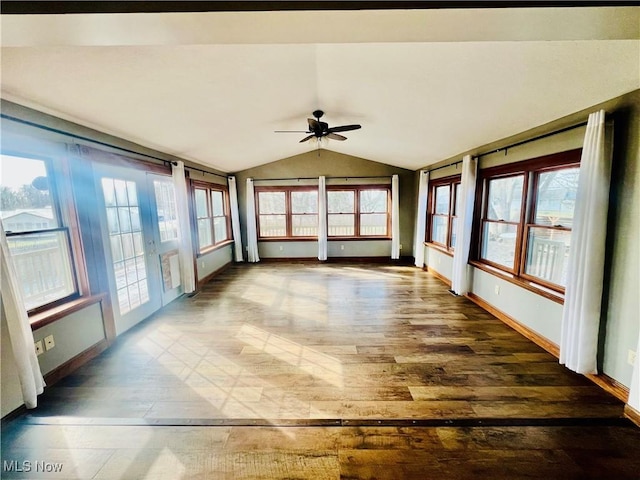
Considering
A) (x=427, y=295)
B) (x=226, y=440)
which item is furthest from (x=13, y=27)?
(x=427, y=295)

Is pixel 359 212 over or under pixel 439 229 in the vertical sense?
over

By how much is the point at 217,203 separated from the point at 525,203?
5.94 m

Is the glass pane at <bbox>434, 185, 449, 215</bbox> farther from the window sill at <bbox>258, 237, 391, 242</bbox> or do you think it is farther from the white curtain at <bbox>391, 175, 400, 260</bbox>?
the window sill at <bbox>258, 237, 391, 242</bbox>

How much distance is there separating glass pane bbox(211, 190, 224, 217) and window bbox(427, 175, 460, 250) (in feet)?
16.5

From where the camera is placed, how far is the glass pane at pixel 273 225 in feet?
23.0

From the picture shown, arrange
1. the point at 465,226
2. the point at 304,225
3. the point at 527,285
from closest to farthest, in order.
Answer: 1. the point at 527,285
2. the point at 465,226
3. the point at 304,225

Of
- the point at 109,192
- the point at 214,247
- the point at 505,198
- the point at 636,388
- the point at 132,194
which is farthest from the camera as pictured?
the point at 214,247

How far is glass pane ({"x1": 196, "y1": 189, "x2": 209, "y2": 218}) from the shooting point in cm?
534

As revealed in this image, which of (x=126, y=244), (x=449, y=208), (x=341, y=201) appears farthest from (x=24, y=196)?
(x=449, y=208)

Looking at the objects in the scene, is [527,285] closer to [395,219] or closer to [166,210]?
[395,219]

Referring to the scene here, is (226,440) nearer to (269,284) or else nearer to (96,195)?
(96,195)

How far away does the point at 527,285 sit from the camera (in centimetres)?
295

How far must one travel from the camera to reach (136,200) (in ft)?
11.5

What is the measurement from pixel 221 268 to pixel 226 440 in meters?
4.77
